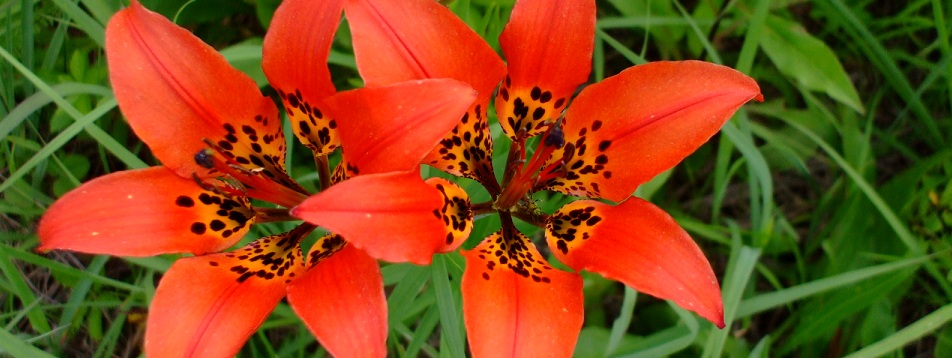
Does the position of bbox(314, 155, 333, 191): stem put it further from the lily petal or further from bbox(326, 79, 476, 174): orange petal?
bbox(326, 79, 476, 174): orange petal

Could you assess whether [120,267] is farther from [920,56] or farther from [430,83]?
[920,56]

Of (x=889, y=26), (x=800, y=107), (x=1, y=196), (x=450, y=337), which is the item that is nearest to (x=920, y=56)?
(x=889, y=26)

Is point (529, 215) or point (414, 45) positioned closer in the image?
point (414, 45)

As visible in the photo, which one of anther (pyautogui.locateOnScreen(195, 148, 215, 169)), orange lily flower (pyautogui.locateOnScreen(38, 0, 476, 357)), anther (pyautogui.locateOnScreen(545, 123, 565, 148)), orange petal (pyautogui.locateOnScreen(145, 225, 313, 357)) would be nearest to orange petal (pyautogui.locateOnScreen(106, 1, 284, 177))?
orange lily flower (pyautogui.locateOnScreen(38, 0, 476, 357))

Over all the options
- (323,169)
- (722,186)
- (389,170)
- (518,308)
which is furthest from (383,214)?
(722,186)

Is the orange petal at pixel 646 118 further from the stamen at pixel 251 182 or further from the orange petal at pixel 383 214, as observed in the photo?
the stamen at pixel 251 182

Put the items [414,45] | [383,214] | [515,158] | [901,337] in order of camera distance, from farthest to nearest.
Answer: [901,337] < [515,158] < [414,45] < [383,214]

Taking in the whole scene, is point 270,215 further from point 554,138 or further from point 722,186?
point 722,186

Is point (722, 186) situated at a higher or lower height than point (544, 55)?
lower
